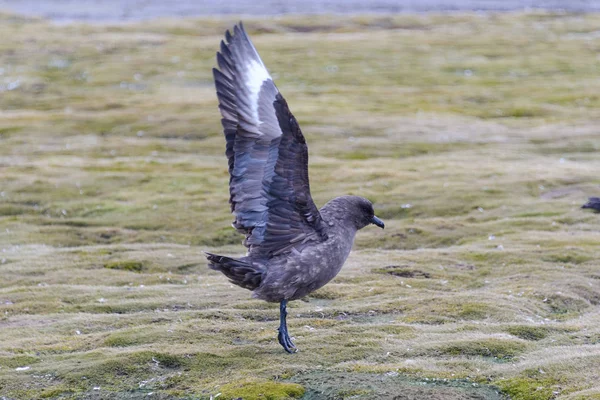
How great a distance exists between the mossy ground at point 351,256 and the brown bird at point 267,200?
0.95m

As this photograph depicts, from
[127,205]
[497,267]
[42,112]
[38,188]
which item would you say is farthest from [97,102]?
[497,267]

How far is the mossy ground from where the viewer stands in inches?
368

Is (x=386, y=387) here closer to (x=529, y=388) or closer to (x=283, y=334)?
(x=529, y=388)

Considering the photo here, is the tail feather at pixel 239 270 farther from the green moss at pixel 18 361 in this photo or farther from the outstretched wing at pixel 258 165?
the green moss at pixel 18 361

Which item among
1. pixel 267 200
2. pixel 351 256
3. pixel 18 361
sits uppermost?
pixel 267 200

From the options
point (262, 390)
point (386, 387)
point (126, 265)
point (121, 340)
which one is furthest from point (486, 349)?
point (126, 265)

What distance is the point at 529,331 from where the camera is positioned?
10.9 meters

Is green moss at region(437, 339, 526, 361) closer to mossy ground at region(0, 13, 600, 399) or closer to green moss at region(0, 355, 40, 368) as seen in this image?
mossy ground at region(0, 13, 600, 399)

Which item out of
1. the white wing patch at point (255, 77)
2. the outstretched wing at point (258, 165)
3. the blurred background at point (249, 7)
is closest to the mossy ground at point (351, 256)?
the outstretched wing at point (258, 165)

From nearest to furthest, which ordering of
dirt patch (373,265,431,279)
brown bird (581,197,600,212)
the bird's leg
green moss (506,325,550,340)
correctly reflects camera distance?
the bird's leg < green moss (506,325,550,340) < dirt patch (373,265,431,279) < brown bird (581,197,600,212)

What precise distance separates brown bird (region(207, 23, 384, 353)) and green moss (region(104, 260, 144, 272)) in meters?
6.57

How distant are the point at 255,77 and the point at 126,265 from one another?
7532mm

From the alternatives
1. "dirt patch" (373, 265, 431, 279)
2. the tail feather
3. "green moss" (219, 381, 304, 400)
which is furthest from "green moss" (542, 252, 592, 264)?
"green moss" (219, 381, 304, 400)

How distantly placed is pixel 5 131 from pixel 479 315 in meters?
28.3
